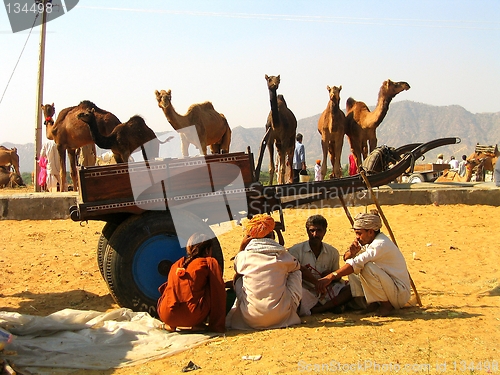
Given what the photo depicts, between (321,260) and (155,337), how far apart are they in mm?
1960

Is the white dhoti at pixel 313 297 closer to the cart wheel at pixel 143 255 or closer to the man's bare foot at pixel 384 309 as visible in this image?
the man's bare foot at pixel 384 309

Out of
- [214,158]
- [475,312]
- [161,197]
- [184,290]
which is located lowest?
[475,312]

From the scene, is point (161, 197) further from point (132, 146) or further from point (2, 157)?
point (2, 157)

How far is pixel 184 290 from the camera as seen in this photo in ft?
16.6

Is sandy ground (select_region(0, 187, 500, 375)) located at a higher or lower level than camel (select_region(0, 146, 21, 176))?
lower

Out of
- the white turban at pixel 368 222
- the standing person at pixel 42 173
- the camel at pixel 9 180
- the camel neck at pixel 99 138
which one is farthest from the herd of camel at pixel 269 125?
the camel at pixel 9 180

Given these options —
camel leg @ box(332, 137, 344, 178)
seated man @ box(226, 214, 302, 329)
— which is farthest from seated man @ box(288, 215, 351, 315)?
camel leg @ box(332, 137, 344, 178)

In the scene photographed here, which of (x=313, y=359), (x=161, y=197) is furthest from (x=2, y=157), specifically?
(x=313, y=359)

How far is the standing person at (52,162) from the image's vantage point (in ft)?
54.7

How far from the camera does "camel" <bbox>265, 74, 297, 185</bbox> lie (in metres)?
13.6

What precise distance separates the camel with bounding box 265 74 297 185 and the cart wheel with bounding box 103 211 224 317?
26.8 feet

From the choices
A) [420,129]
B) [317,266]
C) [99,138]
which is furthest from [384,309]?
[420,129]

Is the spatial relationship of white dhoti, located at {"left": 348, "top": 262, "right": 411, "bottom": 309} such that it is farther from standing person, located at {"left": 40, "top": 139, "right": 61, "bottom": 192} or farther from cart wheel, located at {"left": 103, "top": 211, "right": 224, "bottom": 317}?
standing person, located at {"left": 40, "top": 139, "right": 61, "bottom": 192}

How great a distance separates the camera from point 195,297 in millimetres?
5055
